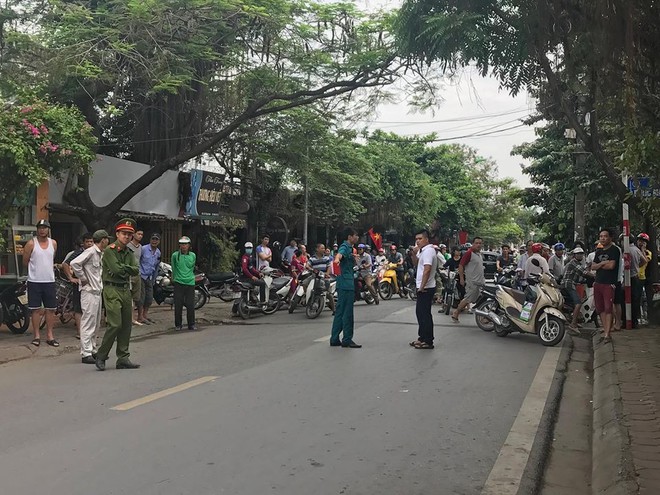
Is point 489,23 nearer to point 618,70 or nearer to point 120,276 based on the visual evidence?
point 618,70

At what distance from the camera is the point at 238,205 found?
72.8ft

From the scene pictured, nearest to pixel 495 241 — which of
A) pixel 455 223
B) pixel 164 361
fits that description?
pixel 455 223

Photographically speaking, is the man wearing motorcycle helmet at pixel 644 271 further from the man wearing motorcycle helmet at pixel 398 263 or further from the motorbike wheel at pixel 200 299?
the motorbike wheel at pixel 200 299

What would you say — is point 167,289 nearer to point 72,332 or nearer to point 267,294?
point 267,294

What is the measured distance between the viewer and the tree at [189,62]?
40.8 ft

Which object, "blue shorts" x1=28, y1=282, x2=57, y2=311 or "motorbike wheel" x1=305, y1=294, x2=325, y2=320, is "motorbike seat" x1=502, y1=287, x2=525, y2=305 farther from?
"blue shorts" x1=28, y1=282, x2=57, y2=311

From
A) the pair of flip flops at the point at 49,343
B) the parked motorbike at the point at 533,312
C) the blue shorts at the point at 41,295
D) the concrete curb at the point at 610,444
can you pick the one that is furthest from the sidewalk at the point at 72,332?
the concrete curb at the point at 610,444

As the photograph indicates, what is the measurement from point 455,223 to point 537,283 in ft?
106

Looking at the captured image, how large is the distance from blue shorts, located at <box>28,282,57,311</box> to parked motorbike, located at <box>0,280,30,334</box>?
1279mm

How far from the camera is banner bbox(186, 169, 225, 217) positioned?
1966 centimetres

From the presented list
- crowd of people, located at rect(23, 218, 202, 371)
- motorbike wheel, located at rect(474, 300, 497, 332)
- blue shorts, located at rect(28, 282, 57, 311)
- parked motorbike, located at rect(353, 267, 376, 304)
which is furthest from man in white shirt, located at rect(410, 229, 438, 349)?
parked motorbike, located at rect(353, 267, 376, 304)

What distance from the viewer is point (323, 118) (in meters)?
17.8

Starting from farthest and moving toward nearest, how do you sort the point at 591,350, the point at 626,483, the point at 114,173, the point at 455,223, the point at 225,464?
the point at 455,223 → the point at 114,173 → the point at 591,350 → the point at 225,464 → the point at 626,483

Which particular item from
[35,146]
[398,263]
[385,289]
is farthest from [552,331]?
[398,263]
